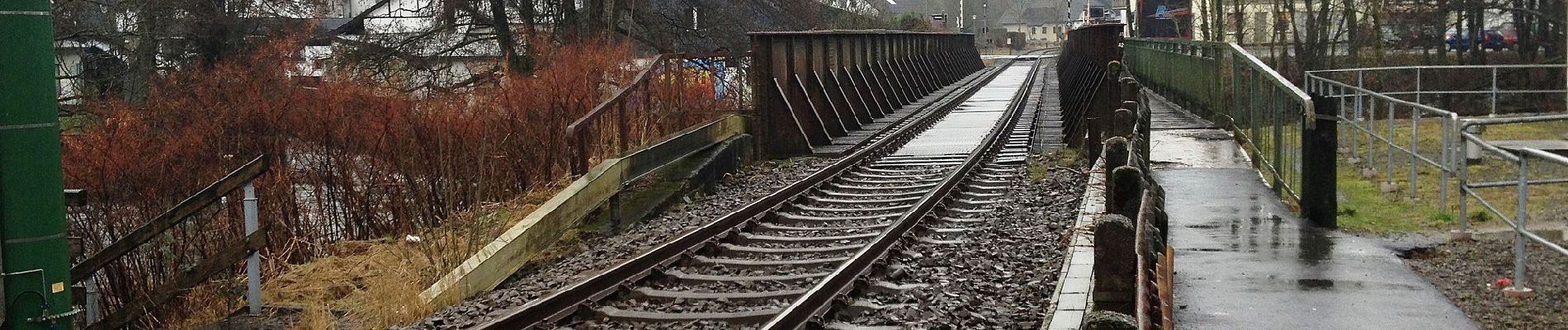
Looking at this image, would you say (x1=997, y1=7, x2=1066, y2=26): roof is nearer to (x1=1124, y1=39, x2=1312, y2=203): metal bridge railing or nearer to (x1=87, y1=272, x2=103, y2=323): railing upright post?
(x1=1124, y1=39, x2=1312, y2=203): metal bridge railing

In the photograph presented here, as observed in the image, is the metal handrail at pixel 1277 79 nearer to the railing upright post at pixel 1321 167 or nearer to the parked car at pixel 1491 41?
Result: the railing upright post at pixel 1321 167

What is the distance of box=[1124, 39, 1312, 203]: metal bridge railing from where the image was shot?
1327cm

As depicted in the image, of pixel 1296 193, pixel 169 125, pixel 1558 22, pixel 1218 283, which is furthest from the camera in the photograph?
pixel 1558 22

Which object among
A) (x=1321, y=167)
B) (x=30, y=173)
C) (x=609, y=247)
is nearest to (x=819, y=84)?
(x=609, y=247)

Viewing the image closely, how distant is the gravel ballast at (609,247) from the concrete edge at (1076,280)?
10.7 feet

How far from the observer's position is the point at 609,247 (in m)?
12.0

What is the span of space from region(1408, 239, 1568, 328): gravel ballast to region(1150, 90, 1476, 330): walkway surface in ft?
0.70

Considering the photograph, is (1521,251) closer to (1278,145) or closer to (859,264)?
(859,264)

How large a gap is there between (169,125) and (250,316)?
12.7 m

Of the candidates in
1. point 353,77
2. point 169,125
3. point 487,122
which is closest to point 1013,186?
point 487,122

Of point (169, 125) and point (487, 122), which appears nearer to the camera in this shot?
point (487, 122)

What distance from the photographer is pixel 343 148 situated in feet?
56.8

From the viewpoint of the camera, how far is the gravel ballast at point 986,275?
8734 mm

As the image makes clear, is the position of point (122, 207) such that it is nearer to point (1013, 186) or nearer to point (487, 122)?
point (487, 122)
